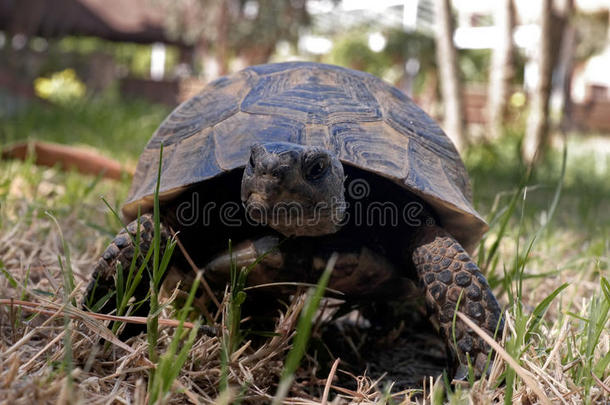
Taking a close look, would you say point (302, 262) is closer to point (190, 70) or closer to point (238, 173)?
point (238, 173)

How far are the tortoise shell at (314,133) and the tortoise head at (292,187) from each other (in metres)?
0.20

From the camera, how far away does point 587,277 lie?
212 cm

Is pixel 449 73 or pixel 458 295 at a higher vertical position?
pixel 449 73

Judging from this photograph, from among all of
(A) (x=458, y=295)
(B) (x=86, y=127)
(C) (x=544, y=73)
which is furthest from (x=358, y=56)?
(A) (x=458, y=295)

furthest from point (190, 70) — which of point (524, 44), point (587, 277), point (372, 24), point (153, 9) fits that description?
point (587, 277)

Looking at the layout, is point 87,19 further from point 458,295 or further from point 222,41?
point 458,295

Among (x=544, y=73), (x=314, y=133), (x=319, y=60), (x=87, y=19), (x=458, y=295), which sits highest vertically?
(x=87, y=19)

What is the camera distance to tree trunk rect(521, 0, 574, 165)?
573 cm

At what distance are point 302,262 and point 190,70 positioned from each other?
2102 cm

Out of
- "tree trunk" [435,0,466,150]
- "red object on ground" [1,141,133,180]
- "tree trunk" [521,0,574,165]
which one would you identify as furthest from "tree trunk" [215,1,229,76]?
"red object on ground" [1,141,133,180]

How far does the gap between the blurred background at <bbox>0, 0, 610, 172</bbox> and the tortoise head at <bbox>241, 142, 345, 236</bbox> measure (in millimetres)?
963

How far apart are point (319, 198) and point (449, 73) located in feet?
15.9

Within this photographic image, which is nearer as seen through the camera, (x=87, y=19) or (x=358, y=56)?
(x=87, y=19)

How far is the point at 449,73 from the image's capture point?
573 centimetres
